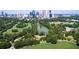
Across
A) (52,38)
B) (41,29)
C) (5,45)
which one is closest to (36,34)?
(41,29)

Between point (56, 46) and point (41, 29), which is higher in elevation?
point (41, 29)

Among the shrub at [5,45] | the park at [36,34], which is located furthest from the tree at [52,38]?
the shrub at [5,45]

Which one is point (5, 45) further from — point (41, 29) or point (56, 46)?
point (56, 46)

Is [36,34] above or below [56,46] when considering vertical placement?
above

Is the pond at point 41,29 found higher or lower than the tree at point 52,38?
higher

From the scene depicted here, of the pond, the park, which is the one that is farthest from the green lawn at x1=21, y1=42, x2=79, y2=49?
the pond

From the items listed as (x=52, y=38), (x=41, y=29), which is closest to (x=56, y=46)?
(x=52, y=38)

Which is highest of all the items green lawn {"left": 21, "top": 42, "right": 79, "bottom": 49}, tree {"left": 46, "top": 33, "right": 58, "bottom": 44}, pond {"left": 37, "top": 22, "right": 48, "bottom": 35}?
pond {"left": 37, "top": 22, "right": 48, "bottom": 35}

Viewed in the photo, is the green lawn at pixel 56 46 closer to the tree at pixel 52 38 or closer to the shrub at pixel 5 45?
the tree at pixel 52 38

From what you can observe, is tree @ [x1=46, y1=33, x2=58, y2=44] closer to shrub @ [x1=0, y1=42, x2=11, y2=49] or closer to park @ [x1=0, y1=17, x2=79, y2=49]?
park @ [x1=0, y1=17, x2=79, y2=49]

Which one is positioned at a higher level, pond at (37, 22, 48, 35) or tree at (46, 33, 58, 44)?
pond at (37, 22, 48, 35)
